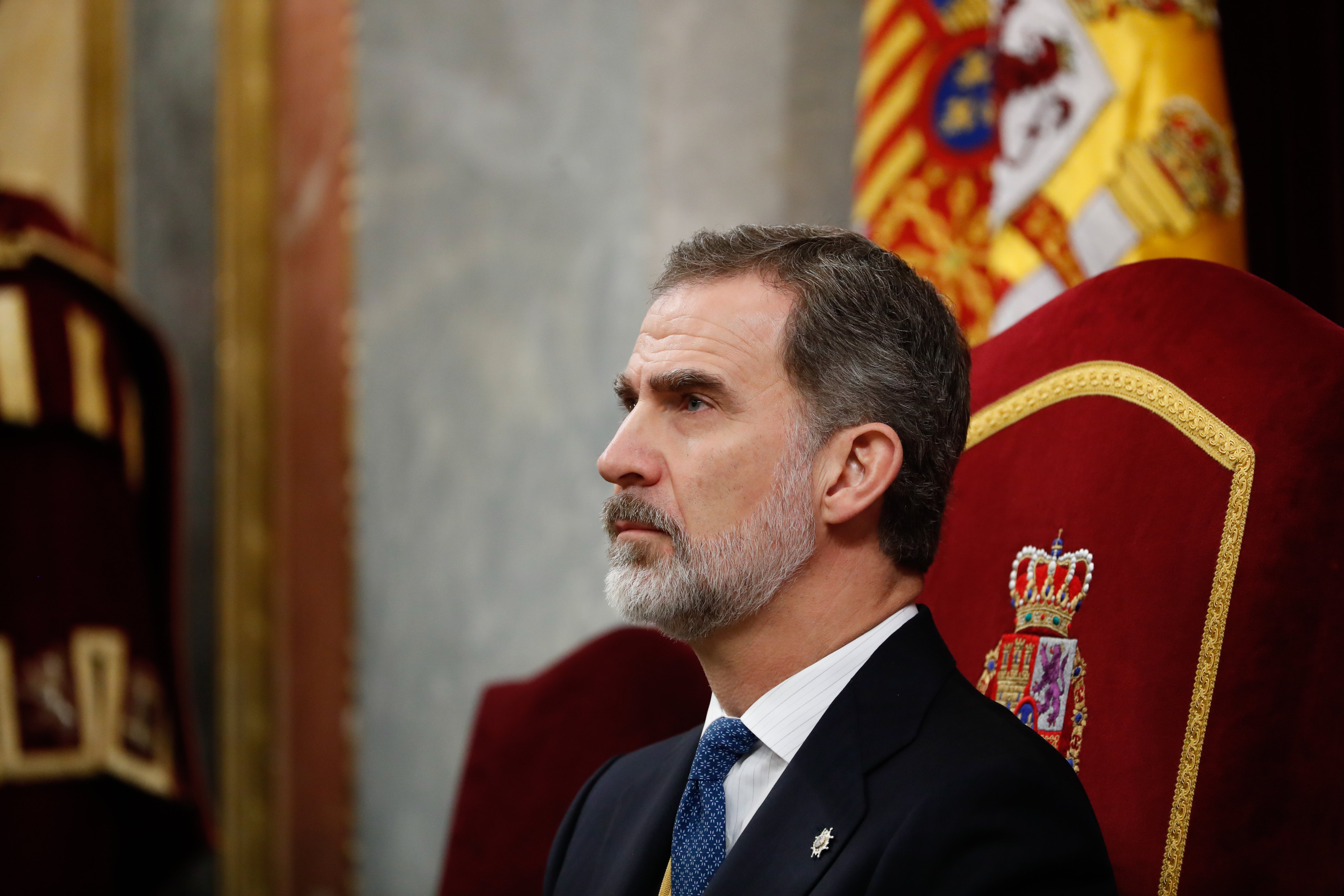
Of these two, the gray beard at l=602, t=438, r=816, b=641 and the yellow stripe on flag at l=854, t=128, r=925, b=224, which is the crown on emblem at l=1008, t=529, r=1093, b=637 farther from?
the yellow stripe on flag at l=854, t=128, r=925, b=224

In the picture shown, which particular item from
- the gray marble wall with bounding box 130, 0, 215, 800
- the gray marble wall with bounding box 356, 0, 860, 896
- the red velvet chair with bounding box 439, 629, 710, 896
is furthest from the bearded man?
the gray marble wall with bounding box 130, 0, 215, 800

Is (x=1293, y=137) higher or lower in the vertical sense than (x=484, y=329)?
higher

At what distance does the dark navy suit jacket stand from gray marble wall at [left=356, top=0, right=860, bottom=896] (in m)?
1.89

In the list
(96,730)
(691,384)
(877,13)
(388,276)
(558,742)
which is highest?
(877,13)

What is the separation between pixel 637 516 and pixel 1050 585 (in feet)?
1.43

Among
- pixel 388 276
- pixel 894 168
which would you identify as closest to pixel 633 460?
pixel 894 168

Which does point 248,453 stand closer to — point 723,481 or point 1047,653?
point 723,481

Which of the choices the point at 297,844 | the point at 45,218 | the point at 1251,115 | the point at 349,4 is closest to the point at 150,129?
the point at 45,218

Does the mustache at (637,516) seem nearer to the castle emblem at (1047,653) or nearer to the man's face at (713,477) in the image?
the man's face at (713,477)

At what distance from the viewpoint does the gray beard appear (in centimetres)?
129

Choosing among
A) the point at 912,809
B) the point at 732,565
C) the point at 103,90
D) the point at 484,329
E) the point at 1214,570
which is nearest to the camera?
the point at 912,809

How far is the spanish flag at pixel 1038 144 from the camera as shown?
1.81 m

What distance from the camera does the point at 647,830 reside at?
1.36 meters

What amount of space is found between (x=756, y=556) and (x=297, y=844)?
2764 mm
